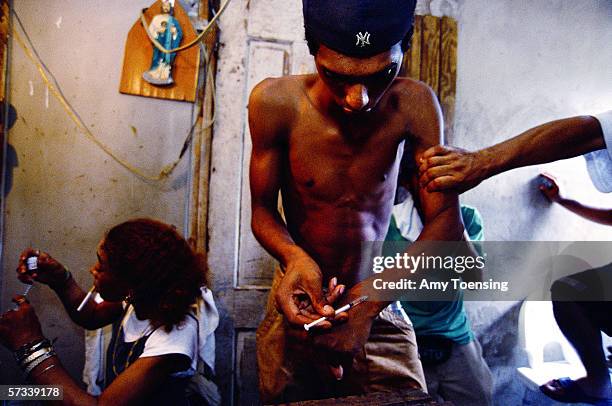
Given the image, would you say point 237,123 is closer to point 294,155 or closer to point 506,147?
point 294,155

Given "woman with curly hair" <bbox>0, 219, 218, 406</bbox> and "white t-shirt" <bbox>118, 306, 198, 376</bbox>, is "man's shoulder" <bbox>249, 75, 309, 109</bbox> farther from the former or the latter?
"white t-shirt" <bbox>118, 306, 198, 376</bbox>

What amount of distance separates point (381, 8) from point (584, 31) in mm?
1067

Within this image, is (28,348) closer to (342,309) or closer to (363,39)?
(342,309)

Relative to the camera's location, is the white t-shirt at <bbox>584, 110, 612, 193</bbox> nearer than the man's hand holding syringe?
Yes

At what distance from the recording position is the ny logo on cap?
2.75ft

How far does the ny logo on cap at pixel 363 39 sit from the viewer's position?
84cm

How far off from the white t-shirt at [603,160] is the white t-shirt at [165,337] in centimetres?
116

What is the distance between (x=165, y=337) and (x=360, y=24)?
0.91 meters

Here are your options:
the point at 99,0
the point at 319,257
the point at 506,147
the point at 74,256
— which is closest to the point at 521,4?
the point at 506,147

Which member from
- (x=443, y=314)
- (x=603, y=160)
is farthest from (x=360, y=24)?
(x=443, y=314)

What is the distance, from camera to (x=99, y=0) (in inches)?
58.9

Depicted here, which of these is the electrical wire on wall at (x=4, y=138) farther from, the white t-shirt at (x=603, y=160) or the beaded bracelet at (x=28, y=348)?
the white t-shirt at (x=603, y=160)

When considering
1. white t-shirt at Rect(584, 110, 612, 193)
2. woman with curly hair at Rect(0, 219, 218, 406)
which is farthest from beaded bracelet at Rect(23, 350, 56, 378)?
white t-shirt at Rect(584, 110, 612, 193)

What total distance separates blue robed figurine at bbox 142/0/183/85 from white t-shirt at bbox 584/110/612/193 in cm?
133
